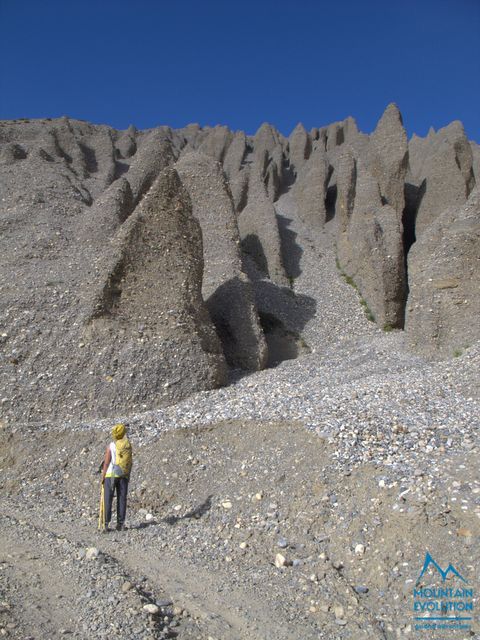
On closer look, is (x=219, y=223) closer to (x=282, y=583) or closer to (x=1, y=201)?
(x=1, y=201)

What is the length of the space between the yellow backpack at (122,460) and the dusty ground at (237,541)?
924 millimetres

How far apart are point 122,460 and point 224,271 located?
1141 centimetres

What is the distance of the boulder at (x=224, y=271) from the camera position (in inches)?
648

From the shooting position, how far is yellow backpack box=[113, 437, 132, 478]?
7.99 meters

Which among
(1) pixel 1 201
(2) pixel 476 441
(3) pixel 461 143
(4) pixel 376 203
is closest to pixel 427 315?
(2) pixel 476 441

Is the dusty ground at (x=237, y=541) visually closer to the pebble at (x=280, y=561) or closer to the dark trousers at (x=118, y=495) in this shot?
the pebble at (x=280, y=561)

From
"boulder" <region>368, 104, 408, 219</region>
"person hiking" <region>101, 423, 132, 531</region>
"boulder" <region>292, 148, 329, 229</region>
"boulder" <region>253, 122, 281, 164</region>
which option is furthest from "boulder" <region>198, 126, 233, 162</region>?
"person hiking" <region>101, 423, 132, 531</region>

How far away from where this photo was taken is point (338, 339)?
1945cm

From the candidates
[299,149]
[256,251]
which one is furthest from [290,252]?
[299,149]

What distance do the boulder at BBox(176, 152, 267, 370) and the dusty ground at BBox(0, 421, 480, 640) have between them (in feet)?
20.4

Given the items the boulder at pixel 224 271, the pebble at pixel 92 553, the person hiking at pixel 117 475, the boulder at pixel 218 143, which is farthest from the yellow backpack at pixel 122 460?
the boulder at pixel 218 143

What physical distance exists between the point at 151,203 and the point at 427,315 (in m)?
8.73

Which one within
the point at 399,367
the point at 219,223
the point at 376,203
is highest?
the point at 376,203

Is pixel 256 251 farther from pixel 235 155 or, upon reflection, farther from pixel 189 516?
pixel 235 155
